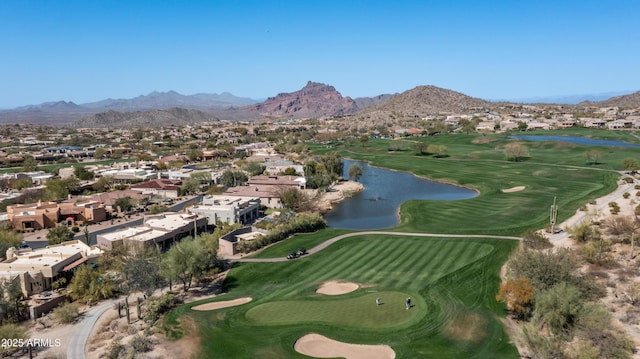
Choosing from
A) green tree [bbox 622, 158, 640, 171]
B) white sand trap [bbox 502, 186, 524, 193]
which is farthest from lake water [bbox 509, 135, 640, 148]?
white sand trap [bbox 502, 186, 524, 193]

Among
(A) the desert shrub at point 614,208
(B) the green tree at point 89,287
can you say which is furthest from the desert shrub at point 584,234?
(B) the green tree at point 89,287

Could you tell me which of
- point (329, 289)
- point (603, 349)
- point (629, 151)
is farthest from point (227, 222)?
point (629, 151)

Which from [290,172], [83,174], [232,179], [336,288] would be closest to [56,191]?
[83,174]

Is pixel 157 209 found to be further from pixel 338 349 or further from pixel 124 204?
pixel 338 349

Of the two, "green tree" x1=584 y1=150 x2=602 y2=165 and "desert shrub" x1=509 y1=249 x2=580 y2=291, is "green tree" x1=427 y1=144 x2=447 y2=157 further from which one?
"desert shrub" x1=509 y1=249 x2=580 y2=291

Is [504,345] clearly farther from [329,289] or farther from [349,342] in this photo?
[329,289]

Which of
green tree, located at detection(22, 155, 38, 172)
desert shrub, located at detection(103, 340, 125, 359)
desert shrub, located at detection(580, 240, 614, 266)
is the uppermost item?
green tree, located at detection(22, 155, 38, 172)
